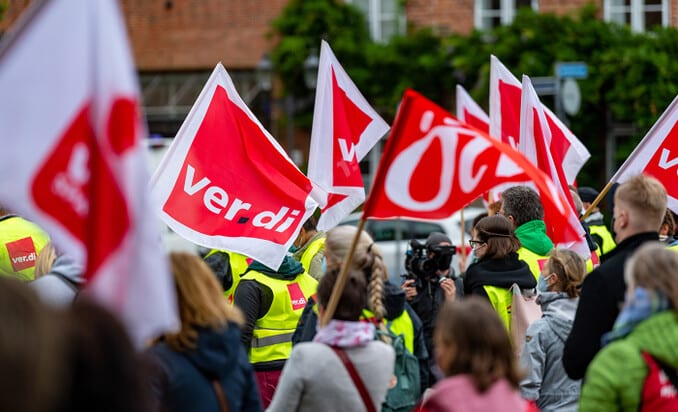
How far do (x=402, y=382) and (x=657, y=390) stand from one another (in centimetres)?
142

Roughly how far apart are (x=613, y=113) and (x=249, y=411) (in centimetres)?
2068

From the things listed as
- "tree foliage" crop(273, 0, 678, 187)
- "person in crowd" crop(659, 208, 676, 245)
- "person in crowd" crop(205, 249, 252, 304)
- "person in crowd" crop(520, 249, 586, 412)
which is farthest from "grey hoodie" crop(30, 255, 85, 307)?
"tree foliage" crop(273, 0, 678, 187)

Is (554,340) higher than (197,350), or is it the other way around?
(197,350)

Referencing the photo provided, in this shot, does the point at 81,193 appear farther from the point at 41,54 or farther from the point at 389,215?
the point at 389,215

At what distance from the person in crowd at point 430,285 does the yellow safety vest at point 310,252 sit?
84cm

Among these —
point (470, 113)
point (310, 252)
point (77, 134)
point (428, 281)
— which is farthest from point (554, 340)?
point (470, 113)

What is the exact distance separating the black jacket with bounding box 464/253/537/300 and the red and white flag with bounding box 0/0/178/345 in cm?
312

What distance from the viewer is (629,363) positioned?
4.08 m

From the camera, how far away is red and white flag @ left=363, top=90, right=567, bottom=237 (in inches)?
191

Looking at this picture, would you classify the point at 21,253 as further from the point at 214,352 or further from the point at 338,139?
the point at 214,352

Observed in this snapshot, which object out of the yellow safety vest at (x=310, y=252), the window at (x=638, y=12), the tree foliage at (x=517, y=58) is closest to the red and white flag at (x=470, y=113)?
the yellow safety vest at (x=310, y=252)

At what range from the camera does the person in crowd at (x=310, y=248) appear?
7488mm

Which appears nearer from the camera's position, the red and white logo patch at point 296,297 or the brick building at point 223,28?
the red and white logo patch at point 296,297

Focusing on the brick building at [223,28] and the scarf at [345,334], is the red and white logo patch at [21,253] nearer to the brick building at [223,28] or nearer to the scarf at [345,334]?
the scarf at [345,334]
